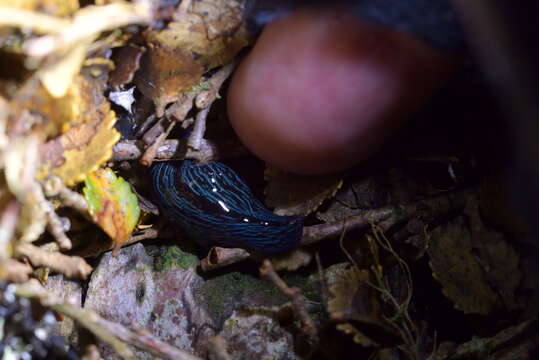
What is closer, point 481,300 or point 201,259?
point 481,300

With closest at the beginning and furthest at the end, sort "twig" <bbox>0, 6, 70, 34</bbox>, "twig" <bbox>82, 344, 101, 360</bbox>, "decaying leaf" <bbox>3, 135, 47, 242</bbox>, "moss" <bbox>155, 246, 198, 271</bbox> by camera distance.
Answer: "twig" <bbox>0, 6, 70, 34</bbox>, "decaying leaf" <bbox>3, 135, 47, 242</bbox>, "twig" <bbox>82, 344, 101, 360</bbox>, "moss" <bbox>155, 246, 198, 271</bbox>

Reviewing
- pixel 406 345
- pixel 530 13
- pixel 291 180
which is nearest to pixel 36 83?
pixel 291 180

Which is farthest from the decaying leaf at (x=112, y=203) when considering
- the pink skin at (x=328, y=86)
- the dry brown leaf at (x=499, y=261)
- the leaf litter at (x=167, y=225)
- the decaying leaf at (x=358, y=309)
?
the dry brown leaf at (x=499, y=261)

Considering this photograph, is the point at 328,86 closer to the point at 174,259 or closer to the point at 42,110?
the point at 42,110

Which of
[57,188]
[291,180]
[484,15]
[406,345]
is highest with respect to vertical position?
[484,15]

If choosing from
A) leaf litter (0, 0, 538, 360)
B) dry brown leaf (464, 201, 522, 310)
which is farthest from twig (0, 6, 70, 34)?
dry brown leaf (464, 201, 522, 310)

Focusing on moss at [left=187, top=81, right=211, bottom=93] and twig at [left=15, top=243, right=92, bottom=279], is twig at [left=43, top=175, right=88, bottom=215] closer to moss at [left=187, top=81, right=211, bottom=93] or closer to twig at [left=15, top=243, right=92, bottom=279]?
twig at [left=15, top=243, right=92, bottom=279]

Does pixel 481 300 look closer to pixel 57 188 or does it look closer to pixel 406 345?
pixel 406 345

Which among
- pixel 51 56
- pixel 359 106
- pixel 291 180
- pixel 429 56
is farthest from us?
pixel 291 180
